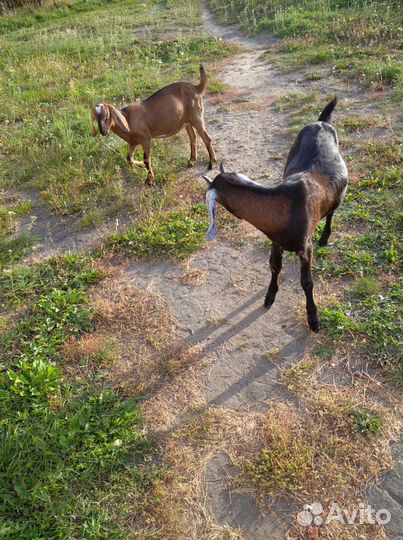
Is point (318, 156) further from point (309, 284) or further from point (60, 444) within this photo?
point (60, 444)

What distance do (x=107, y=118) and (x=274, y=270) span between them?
9.60ft

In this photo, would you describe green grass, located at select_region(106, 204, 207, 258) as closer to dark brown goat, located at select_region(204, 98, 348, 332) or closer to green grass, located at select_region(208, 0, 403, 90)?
dark brown goat, located at select_region(204, 98, 348, 332)

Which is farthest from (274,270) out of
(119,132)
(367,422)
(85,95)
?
(85,95)

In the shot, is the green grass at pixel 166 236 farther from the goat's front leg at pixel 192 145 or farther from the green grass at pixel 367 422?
the green grass at pixel 367 422

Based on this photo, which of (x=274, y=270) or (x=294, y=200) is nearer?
(x=294, y=200)

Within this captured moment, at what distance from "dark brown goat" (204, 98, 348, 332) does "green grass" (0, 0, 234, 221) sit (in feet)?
8.25

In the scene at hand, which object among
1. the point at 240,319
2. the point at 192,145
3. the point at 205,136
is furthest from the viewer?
the point at 192,145

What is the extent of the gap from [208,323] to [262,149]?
352cm

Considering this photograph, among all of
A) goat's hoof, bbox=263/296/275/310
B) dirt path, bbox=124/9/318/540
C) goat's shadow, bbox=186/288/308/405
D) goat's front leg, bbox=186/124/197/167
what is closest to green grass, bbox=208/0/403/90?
goat's front leg, bbox=186/124/197/167

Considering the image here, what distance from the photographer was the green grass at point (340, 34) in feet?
27.1

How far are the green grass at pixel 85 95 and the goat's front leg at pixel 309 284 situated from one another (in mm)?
2733

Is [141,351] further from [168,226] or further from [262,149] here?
[262,149]

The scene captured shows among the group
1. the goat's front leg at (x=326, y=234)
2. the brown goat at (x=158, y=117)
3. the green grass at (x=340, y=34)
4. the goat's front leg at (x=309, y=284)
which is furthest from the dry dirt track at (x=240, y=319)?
the green grass at (x=340, y=34)

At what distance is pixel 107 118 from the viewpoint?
5.27 m
